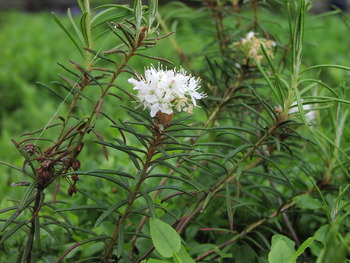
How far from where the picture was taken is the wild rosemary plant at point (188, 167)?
42.2 inches

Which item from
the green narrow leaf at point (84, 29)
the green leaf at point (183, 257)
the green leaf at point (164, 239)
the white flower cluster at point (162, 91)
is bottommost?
the green leaf at point (183, 257)

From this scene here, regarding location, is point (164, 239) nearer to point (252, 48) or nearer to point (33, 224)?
point (33, 224)

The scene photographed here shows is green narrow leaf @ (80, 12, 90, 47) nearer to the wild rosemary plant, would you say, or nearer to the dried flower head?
the wild rosemary plant

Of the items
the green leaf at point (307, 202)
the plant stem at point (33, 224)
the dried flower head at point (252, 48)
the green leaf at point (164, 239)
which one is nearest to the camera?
the green leaf at point (164, 239)

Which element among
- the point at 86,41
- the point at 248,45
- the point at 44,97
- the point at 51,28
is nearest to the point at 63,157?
the point at 86,41

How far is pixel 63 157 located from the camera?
114 centimetres

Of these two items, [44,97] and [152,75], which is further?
[44,97]

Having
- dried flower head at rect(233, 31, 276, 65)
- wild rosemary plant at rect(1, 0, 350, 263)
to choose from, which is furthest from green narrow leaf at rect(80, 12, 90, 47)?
dried flower head at rect(233, 31, 276, 65)

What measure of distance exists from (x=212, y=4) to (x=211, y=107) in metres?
0.52

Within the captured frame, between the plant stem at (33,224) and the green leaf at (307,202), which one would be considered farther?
the green leaf at (307,202)

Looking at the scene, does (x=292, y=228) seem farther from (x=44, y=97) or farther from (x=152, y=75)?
(x=44, y=97)

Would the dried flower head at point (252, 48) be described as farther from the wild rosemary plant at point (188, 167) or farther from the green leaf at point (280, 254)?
the green leaf at point (280, 254)

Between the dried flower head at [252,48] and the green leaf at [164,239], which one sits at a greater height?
the dried flower head at [252,48]

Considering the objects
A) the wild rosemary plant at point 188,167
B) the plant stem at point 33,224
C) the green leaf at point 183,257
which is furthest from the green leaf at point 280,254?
the plant stem at point 33,224
